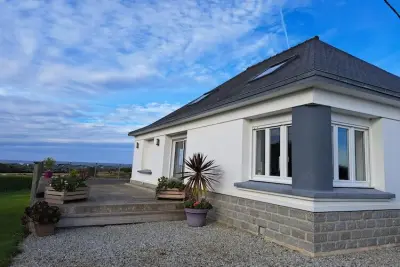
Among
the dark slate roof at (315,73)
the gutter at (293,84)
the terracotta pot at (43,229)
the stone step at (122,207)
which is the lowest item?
the terracotta pot at (43,229)

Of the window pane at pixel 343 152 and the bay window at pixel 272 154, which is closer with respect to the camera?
the window pane at pixel 343 152

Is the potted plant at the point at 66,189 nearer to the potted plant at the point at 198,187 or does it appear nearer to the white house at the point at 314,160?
the potted plant at the point at 198,187

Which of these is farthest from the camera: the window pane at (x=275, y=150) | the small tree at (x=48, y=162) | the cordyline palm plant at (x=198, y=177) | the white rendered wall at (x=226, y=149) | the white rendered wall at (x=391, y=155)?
the small tree at (x=48, y=162)

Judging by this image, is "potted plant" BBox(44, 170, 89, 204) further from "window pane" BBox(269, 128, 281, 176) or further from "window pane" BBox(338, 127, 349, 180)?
"window pane" BBox(338, 127, 349, 180)

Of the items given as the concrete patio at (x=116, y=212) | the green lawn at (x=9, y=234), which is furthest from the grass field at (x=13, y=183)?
the concrete patio at (x=116, y=212)

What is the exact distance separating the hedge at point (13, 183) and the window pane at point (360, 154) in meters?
21.8

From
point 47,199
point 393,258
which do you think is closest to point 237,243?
point 393,258

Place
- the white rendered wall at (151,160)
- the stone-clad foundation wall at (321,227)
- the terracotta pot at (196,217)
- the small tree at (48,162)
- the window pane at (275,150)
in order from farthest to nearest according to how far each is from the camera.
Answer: the white rendered wall at (151,160), the small tree at (48,162), the terracotta pot at (196,217), the window pane at (275,150), the stone-clad foundation wall at (321,227)

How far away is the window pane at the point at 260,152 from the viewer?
645cm

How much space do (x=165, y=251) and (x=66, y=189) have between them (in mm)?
3269

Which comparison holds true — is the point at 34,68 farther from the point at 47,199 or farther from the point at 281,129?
the point at 281,129

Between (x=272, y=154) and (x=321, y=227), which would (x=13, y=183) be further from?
(x=321, y=227)

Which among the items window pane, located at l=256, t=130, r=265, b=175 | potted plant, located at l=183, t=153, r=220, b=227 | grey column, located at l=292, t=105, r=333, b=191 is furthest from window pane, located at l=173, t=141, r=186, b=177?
grey column, located at l=292, t=105, r=333, b=191

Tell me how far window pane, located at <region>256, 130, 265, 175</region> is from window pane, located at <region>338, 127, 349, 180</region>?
5.52ft
